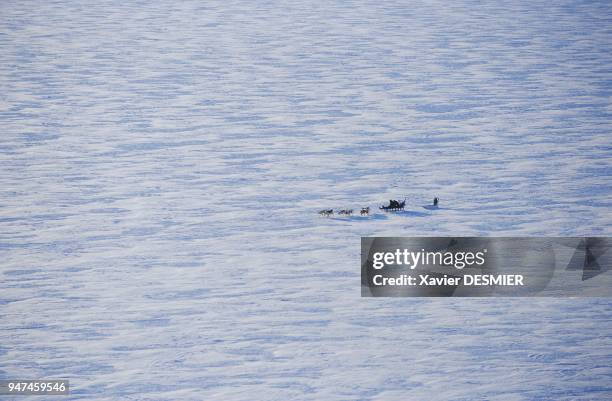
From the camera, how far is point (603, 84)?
12.0 m

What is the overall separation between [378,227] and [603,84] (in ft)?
18.3

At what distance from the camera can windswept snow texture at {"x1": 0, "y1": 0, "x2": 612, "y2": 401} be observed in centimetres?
568

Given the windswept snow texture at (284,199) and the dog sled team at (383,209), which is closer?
the windswept snow texture at (284,199)

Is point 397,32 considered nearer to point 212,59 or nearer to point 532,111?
point 212,59

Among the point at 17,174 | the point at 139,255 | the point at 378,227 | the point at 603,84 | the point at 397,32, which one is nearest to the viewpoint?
the point at 139,255

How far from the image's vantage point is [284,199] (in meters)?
8.45

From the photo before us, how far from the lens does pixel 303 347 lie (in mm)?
5867

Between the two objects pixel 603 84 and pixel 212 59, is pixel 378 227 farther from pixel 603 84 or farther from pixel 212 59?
pixel 212 59

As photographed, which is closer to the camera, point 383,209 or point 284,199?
point 383,209

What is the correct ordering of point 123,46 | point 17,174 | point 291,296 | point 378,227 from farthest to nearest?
point 123,46
point 17,174
point 378,227
point 291,296

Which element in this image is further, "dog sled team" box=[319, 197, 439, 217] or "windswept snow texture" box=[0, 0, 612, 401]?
"dog sled team" box=[319, 197, 439, 217]

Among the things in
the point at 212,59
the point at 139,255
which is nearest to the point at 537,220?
the point at 139,255

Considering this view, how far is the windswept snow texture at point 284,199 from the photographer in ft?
18.6

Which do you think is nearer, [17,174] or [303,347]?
[303,347]
